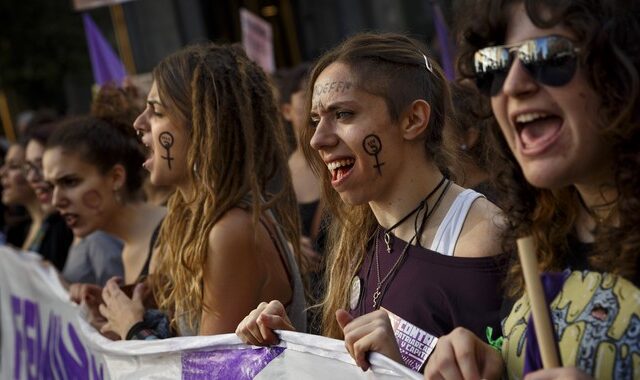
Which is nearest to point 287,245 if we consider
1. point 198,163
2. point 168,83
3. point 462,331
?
point 198,163

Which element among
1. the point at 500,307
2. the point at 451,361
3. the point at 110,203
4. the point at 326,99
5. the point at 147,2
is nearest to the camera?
the point at 451,361

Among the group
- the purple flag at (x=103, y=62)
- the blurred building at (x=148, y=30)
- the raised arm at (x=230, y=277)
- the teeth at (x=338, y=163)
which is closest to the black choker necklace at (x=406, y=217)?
the teeth at (x=338, y=163)

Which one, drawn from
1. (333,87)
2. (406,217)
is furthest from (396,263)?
(333,87)

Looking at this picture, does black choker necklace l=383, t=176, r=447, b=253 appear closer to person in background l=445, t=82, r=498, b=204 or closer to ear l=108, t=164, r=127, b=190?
person in background l=445, t=82, r=498, b=204

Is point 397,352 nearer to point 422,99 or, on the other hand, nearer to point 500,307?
point 500,307

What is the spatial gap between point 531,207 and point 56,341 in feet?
5.58

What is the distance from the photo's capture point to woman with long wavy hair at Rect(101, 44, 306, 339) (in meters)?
3.75

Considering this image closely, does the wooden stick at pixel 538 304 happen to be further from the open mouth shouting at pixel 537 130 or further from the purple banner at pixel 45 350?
the purple banner at pixel 45 350

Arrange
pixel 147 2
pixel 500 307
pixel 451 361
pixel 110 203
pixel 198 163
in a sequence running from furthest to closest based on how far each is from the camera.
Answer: pixel 147 2 < pixel 110 203 < pixel 198 163 < pixel 500 307 < pixel 451 361

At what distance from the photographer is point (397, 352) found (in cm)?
259

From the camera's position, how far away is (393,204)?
10.7 feet

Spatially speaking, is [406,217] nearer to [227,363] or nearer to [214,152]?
[227,363]

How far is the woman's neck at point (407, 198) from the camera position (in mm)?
3229

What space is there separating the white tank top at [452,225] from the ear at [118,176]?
284cm
